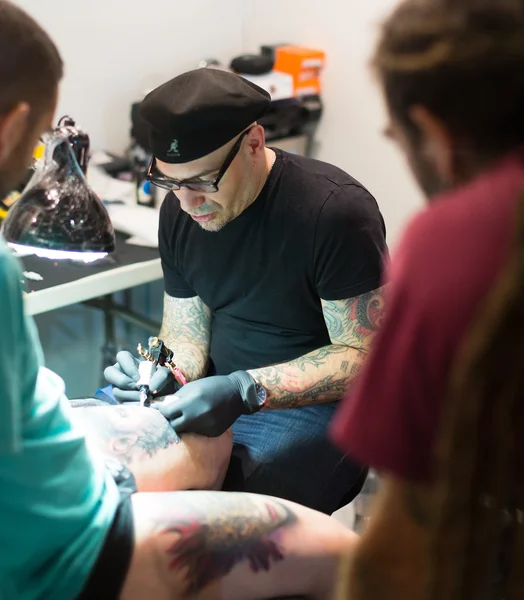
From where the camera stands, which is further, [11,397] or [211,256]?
[211,256]

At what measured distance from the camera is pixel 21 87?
0.78 metres

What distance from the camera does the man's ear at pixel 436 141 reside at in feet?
2.02

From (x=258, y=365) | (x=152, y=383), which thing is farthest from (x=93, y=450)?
(x=258, y=365)

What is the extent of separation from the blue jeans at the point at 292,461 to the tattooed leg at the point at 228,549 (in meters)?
0.32

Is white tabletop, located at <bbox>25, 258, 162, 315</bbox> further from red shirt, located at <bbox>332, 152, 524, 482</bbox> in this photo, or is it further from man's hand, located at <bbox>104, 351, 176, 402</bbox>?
red shirt, located at <bbox>332, 152, 524, 482</bbox>

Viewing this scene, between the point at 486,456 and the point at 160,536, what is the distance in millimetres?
539

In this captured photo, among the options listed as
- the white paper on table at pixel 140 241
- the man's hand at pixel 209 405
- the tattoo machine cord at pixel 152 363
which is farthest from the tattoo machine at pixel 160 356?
the white paper on table at pixel 140 241

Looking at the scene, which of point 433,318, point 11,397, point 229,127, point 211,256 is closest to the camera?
point 433,318

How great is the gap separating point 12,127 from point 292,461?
3.05 feet

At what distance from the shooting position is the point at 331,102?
8.88ft

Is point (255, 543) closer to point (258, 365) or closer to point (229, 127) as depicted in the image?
point (258, 365)

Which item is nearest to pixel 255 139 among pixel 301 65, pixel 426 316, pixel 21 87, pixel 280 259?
pixel 280 259

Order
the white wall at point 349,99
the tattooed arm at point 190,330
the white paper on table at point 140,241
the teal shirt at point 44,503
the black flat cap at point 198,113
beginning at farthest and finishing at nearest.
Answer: the white wall at point 349,99
the white paper on table at point 140,241
the tattooed arm at point 190,330
the black flat cap at point 198,113
the teal shirt at point 44,503

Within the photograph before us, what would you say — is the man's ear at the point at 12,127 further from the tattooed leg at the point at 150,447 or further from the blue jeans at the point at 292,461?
the blue jeans at the point at 292,461
